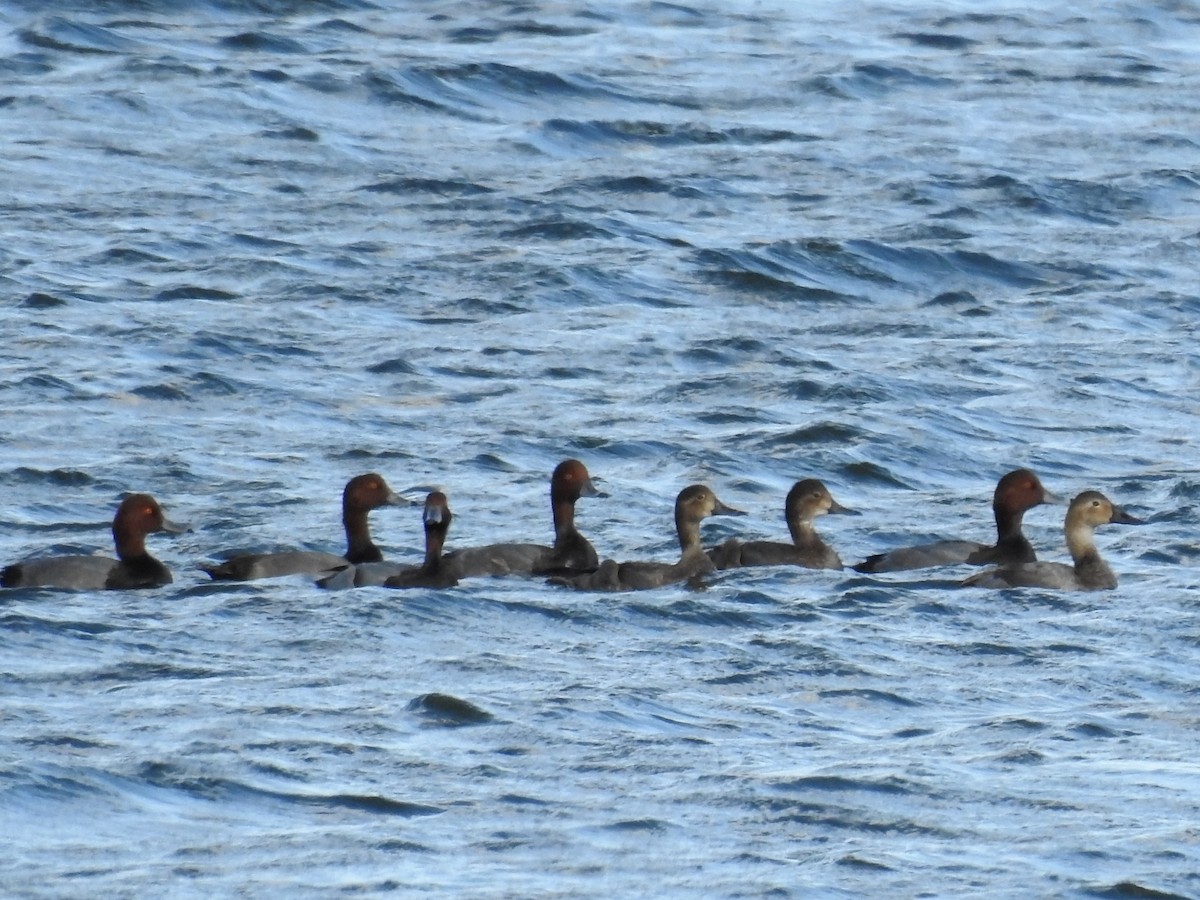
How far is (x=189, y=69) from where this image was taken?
28859 mm

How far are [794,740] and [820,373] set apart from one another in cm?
876

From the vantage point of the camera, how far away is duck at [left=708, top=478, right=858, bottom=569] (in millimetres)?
15055

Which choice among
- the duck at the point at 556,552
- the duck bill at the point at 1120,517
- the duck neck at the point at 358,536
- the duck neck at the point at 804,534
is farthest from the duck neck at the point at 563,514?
the duck bill at the point at 1120,517

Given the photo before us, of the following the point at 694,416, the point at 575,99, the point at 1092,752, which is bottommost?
the point at 1092,752

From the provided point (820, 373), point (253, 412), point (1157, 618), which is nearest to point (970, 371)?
point (820, 373)

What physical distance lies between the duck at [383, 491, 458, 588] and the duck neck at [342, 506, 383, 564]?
2.34ft

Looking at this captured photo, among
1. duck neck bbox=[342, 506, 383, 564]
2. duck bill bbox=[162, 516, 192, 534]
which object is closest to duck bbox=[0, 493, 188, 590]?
duck bill bbox=[162, 516, 192, 534]

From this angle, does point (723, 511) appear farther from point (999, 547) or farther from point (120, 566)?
point (120, 566)

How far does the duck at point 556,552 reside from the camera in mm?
14633

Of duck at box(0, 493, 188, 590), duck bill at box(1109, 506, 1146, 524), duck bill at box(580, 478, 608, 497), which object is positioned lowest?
duck at box(0, 493, 188, 590)

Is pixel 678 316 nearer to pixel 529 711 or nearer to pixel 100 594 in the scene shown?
pixel 100 594

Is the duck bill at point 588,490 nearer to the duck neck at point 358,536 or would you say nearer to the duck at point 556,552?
the duck at point 556,552

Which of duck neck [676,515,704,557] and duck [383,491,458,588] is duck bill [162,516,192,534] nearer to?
duck [383,491,458,588]

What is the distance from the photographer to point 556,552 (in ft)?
49.2
